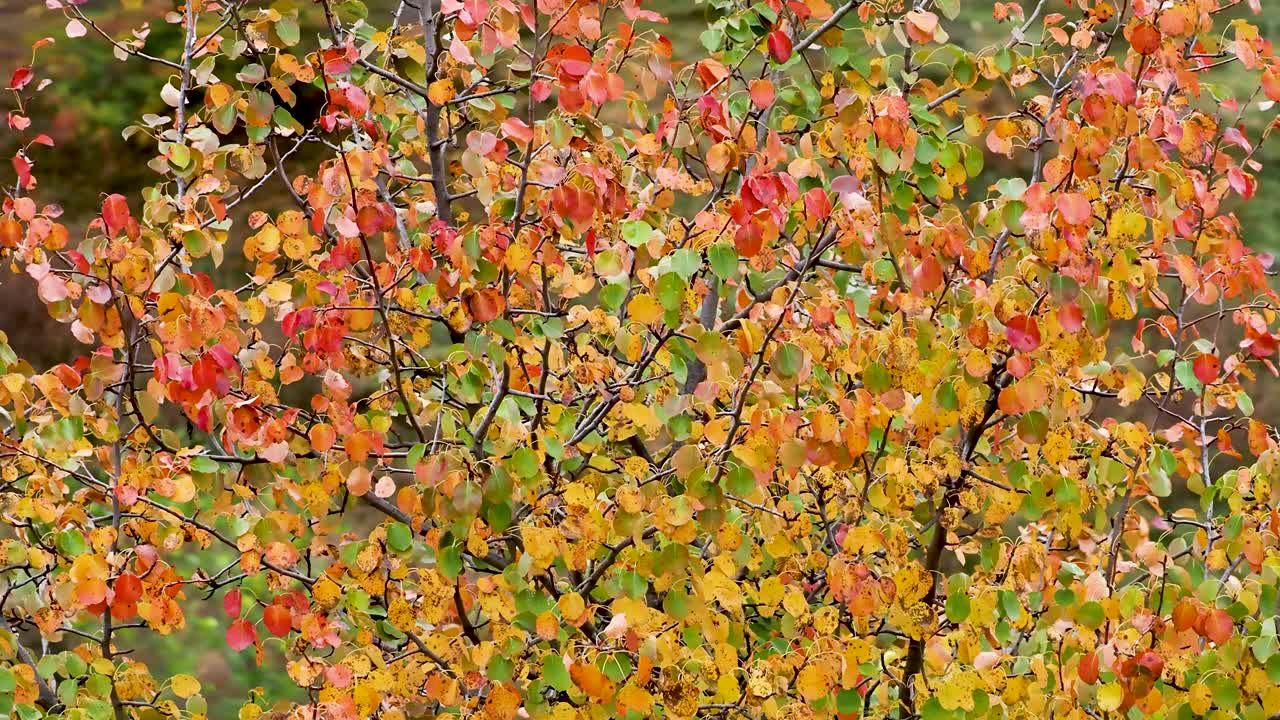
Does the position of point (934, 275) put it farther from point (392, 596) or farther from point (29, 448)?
point (29, 448)

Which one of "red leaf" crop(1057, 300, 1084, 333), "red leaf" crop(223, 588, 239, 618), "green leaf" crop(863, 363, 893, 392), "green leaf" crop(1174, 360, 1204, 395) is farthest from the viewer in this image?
"green leaf" crop(1174, 360, 1204, 395)

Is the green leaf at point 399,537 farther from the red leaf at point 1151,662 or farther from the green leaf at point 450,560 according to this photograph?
the red leaf at point 1151,662

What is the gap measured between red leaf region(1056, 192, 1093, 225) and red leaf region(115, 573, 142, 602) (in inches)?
57.2

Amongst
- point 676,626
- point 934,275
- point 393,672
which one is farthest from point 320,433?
point 934,275

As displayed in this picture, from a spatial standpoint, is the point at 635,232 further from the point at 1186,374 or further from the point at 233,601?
the point at 1186,374

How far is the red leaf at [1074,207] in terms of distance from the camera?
1759 mm

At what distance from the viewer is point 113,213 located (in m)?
1.99

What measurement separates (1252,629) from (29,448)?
2148mm

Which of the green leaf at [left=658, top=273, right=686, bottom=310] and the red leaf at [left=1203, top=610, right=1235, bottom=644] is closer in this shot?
the green leaf at [left=658, top=273, right=686, bottom=310]

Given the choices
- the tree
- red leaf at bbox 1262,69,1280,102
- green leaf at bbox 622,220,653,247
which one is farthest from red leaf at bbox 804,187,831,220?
red leaf at bbox 1262,69,1280,102

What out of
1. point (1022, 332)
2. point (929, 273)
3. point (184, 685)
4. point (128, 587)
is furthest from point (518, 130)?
point (184, 685)

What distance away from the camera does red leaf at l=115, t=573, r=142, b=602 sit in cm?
193

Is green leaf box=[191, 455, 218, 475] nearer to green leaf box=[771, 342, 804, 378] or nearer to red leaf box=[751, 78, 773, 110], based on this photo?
green leaf box=[771, 342, 804, 378]

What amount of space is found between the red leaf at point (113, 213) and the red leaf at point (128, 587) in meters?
0.53
